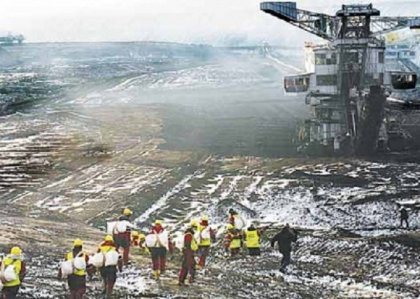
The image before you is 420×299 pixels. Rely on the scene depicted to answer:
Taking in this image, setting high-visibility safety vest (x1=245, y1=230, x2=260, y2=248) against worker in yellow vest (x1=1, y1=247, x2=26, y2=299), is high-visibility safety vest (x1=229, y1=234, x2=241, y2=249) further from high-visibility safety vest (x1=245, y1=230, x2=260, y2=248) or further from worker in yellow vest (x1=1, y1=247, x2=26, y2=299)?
worker in yellow vest (x1=1, y1=247, x2=26, y2=299)

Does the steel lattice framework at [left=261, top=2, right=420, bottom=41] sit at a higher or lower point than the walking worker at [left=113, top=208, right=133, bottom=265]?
higher

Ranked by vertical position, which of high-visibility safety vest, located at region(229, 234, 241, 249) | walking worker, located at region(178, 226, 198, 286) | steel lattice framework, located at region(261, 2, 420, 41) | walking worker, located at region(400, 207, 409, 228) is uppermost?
steel lattice framework, located at region(261, 2, 420, 41)

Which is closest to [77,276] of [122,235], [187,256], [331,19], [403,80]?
[187,256]

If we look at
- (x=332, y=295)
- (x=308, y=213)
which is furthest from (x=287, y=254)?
(x=308, y=213)

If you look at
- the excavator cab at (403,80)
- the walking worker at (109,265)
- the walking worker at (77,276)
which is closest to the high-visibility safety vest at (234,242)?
the walking worker at (109,265)

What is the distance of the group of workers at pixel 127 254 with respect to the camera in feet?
32.9

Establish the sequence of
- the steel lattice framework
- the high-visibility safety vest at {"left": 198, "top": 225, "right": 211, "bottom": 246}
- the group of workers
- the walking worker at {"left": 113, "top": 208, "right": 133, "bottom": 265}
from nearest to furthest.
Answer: the group of workers
the high-visibility safety vest at {"left": 198, "top": 225, "right": 211, "bottom": 246}
the walking worker at {"left": 113, "top": 208, "right": 133, "bottom": 265}
the steel lattice framework

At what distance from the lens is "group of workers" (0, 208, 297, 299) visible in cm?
1002

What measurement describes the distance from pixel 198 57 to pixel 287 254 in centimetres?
10288

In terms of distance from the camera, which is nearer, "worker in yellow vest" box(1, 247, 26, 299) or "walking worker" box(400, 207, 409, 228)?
"worker in yellow vest" box(1, 247, 26, 299)

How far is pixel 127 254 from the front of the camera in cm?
1295

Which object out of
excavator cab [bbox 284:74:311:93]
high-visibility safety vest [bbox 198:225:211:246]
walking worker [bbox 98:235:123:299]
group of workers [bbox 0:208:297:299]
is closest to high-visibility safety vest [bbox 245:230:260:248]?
group of workers [bbox 0:208:297:299]

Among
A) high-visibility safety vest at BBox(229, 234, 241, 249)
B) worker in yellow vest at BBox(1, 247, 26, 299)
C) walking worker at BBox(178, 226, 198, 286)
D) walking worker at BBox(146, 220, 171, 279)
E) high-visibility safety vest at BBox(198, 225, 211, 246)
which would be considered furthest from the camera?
high-visibility safety vest at BBox(229, 234, 241, 249)

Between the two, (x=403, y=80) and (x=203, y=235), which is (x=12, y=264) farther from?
(x=403, y=80)
